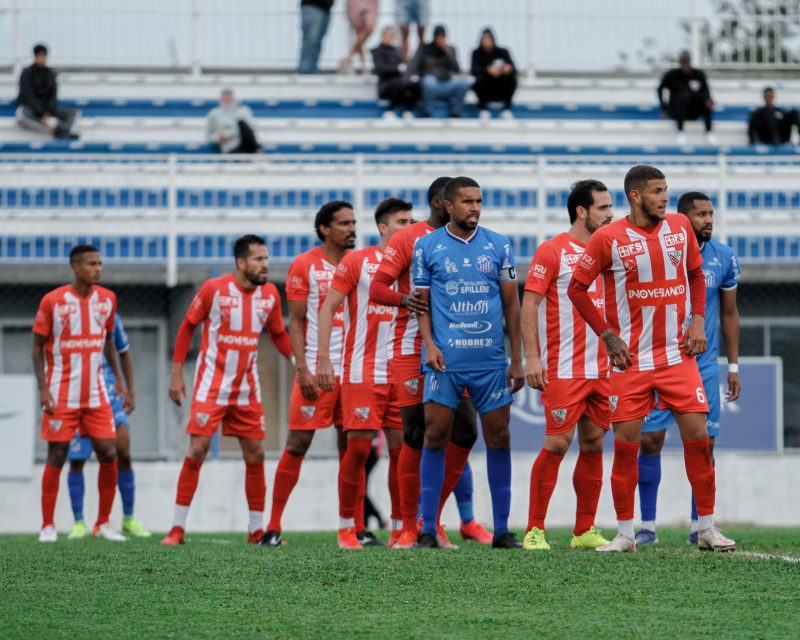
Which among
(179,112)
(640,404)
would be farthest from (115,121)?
(640,404)

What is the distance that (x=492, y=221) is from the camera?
17.7m

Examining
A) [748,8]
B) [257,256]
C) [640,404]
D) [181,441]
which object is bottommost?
[181,441]

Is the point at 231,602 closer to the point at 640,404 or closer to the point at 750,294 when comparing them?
the point at 640,404

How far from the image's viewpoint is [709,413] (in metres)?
9.18

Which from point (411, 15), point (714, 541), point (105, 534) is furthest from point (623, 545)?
point (411, 15)

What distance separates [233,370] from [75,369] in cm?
172

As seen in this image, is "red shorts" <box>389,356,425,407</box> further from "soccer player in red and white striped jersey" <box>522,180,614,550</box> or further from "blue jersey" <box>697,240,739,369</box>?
"blue jersey" <box>697,240,739,369</box>

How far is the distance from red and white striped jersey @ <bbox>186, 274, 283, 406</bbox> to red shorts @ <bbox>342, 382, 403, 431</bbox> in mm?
1179

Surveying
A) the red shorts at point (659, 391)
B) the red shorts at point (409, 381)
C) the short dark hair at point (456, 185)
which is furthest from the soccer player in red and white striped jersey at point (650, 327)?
the red shorts at point (409, 381)

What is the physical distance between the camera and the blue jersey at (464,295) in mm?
8430

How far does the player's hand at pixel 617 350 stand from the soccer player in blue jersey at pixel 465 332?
1011 millimetres

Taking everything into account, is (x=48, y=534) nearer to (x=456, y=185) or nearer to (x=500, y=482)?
(x=500, y=482)

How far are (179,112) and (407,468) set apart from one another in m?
13.2

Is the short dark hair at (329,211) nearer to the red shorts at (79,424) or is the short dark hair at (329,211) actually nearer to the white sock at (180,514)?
the white sock at (180,514)
